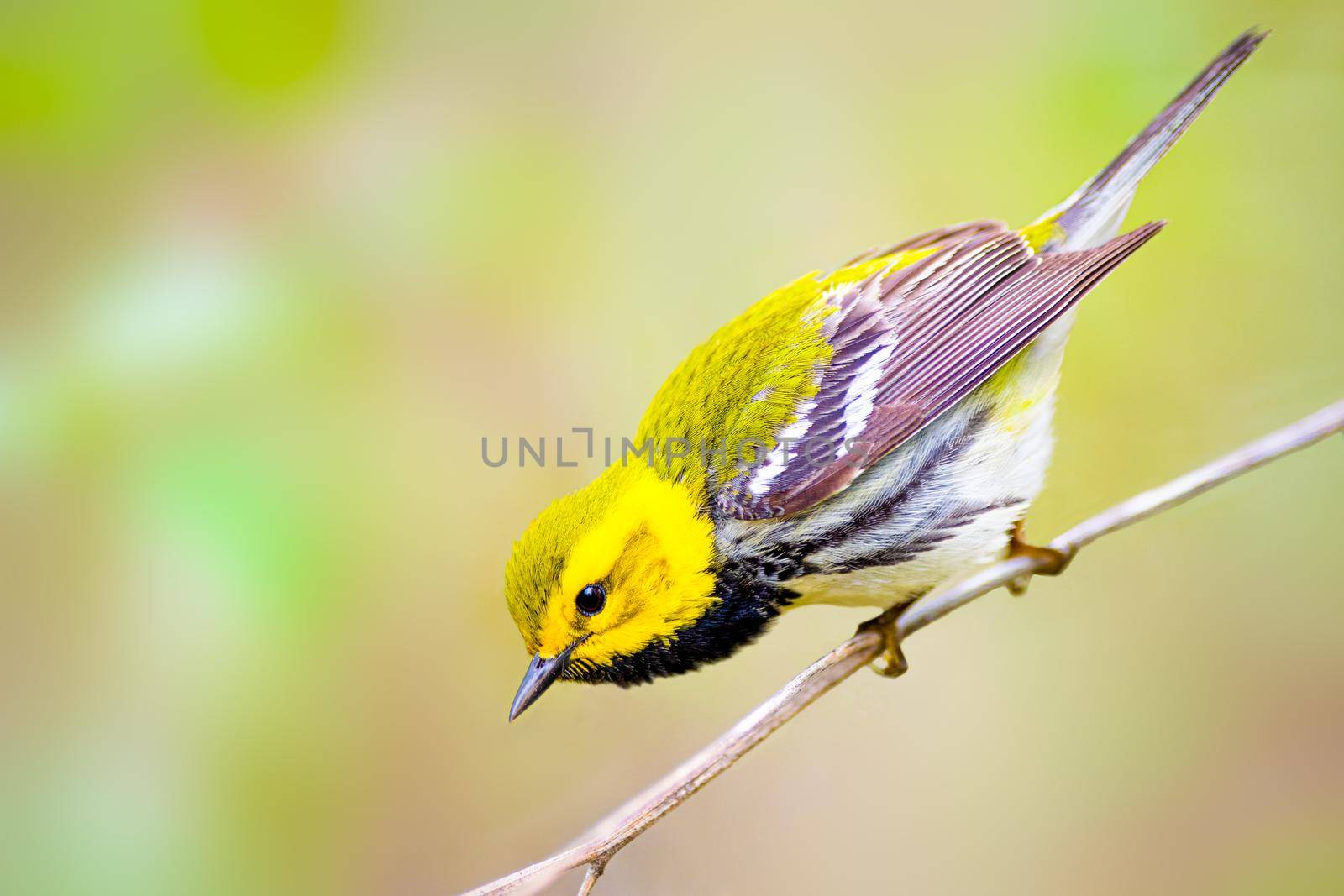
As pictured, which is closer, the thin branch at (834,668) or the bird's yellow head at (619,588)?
the thin branch at (834,668)

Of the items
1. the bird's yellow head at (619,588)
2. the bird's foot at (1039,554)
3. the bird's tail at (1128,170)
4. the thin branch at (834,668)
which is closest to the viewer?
the thin branch at (834,668)

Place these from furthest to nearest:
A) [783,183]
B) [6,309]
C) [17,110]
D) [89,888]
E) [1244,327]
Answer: [783,183], [1244,327], [6,309], [17,110], [89,888]

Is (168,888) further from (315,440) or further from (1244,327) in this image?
(1244,327)

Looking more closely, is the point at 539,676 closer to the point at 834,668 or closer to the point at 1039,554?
the point at 834,668

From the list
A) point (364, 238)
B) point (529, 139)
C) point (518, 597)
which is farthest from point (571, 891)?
point (529, 139)

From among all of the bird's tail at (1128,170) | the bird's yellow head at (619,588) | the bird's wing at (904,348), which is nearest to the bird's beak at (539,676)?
the bird's yellow head at (619,588)

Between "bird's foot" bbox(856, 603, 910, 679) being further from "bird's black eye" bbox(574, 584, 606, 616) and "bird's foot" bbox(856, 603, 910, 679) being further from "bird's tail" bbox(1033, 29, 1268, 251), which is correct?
"bird's tail" bbox(1033, 29, 1268, 251)

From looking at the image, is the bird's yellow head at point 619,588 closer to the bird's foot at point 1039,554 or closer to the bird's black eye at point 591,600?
the bird's black eye at point 591,600
